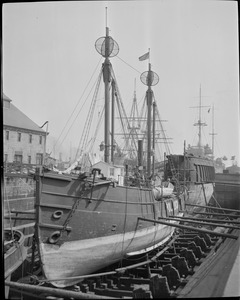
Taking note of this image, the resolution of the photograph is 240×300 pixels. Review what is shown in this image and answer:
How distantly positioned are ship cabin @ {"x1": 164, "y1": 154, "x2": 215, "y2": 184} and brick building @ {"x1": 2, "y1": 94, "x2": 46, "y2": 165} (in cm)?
1212

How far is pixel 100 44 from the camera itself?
15086 mm

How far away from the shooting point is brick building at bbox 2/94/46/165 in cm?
2839

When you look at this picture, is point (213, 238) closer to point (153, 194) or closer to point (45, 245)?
point (153, 194)

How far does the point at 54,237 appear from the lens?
398 inches

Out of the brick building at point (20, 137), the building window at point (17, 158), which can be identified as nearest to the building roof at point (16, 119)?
the brick building at point (20, 137)

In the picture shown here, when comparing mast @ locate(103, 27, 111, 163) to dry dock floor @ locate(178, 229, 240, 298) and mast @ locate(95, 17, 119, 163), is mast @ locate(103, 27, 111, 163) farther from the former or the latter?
dry dock floor @ locate(178, 229, 240, 298)

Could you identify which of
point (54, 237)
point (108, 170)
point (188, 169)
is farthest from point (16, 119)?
point (54, 237)

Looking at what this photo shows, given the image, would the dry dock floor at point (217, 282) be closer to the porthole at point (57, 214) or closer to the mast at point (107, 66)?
the porthole at point (57, 214)

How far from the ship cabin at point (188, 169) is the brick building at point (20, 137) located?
1212 centimetres

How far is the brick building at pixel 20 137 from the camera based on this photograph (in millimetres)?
28391

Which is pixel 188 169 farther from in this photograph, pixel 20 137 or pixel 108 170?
pixel 20 137

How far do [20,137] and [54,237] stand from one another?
2185 cm

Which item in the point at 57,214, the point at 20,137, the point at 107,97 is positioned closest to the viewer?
the point at 57,214

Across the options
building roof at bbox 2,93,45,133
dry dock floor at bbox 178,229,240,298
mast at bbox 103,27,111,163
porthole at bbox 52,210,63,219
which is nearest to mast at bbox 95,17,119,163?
mast at bbox 103,27,111,163
